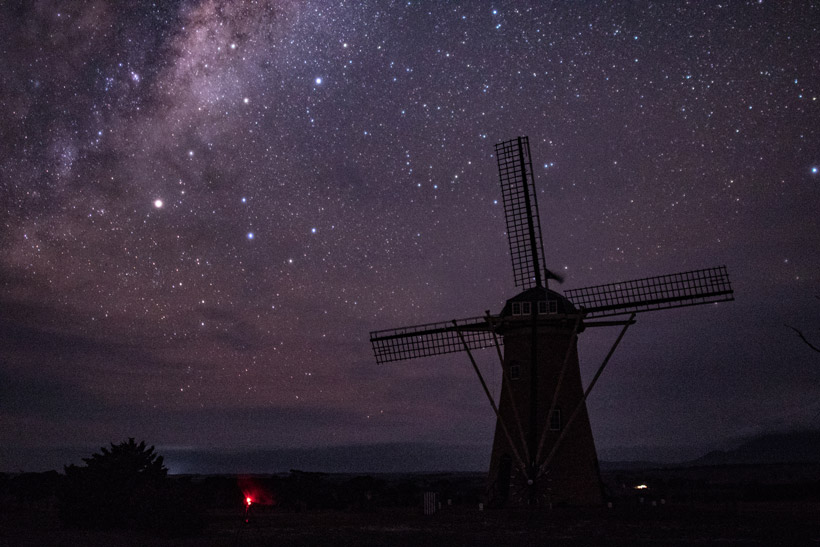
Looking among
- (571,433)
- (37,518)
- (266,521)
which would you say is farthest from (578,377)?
(37,518)

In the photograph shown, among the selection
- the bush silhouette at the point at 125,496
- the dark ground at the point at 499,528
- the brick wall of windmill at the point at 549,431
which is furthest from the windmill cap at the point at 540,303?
the bush silhouette at the point at 125,496

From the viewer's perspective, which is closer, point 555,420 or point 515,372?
point 555,420

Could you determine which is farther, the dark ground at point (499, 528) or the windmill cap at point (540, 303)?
the windmill cap at point (540, 303)

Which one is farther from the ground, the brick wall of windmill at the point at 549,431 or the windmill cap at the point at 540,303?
the windmill cap at the point at 540,303

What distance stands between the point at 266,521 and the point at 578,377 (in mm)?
14103

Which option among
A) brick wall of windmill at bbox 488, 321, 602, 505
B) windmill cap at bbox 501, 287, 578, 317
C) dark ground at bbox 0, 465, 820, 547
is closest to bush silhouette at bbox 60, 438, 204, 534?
dark ground at bbox 0, 465, 820, 547

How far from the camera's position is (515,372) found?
28719mm

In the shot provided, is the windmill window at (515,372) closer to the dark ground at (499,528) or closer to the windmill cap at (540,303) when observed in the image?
the windmill cap at (540,303)

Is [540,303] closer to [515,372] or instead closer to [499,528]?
[515,372]

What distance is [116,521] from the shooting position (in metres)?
23.6

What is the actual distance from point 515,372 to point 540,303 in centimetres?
312

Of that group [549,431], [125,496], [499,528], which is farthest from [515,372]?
[125,496]

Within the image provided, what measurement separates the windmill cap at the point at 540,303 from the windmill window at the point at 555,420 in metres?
4.07

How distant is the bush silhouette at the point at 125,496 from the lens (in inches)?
893
